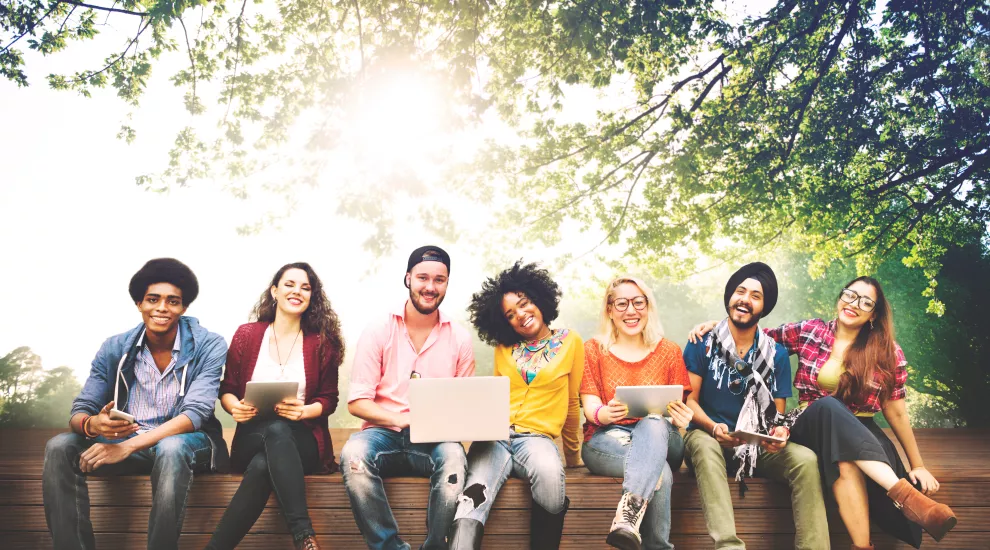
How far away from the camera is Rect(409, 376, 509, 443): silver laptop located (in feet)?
7.13

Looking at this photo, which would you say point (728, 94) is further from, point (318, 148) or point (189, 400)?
point (189, 400)

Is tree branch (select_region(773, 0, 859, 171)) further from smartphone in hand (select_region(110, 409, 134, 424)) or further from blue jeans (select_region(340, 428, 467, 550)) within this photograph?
smartphone in hand (select_region(110, 409, 134, 424))

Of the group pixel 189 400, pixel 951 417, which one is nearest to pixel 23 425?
pixel 189 400

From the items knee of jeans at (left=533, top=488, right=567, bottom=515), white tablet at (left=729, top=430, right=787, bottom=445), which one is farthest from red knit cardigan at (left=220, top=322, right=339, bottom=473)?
white tablet at (left=729, top=430, right=787, bottom=445)

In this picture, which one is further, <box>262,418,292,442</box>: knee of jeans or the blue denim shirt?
the blue denim shirt

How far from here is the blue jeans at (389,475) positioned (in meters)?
2.15

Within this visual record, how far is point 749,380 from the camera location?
2502 millimetres

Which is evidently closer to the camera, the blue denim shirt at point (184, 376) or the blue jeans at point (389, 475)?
the blue jeans at point (389, 475)

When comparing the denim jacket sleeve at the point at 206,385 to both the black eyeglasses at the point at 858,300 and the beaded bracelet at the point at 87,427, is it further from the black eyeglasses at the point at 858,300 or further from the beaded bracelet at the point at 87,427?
the black eyeglasses at the point at 858,300

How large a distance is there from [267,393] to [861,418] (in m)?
2.30

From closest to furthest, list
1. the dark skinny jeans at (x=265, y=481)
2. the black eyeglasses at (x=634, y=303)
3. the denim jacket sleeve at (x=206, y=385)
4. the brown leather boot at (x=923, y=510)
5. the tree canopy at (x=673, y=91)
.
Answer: the brown leather boot at (x=923, y=510) → the dark skinny jeans at (x=265, y=481) → the denim jacket sleeve at (x=206, y=385) → the black eyeglasses at (x=634, y=303) → the tree canopy at (x=673, y=91)

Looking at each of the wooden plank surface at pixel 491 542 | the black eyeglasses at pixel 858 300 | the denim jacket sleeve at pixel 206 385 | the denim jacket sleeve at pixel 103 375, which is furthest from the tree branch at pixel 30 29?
the black eyeglasses at pixel 858 300

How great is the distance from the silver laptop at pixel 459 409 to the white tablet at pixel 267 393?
0.45 meters

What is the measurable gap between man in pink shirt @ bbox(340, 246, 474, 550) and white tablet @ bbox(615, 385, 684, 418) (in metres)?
0.62
